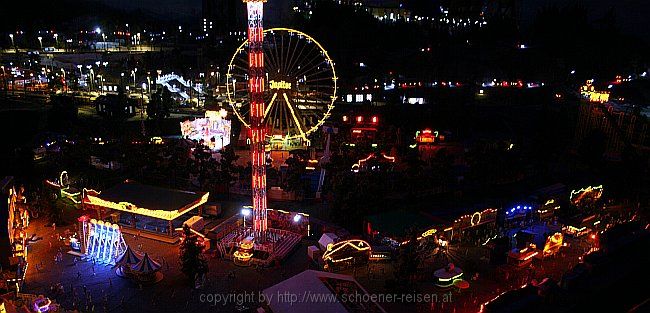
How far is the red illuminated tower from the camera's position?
24031 millimetres

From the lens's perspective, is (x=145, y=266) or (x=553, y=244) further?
(x=553, y=244)

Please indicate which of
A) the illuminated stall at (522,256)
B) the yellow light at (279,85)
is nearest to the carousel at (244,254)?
the illuminated stall at (522,256)

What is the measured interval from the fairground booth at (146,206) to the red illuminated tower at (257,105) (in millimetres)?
4555

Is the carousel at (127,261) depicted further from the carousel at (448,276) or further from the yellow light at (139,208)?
the carousel at (448,276)

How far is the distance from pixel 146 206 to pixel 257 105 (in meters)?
8.50

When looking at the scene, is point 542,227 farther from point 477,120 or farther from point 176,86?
point 176,86

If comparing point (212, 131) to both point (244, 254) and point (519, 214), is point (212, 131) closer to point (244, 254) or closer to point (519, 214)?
point (244, 254)

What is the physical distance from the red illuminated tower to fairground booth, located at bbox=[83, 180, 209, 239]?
4555mm

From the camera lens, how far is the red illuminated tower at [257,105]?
24.0m

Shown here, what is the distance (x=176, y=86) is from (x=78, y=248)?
4807 centimetres

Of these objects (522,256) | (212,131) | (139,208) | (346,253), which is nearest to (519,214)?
(522,256)

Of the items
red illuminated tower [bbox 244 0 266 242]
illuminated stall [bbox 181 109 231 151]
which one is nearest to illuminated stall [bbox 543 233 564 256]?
red illuminated tower [bbox 244 0 266 242]

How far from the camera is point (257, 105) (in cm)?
2453

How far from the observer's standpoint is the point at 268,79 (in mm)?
38938
